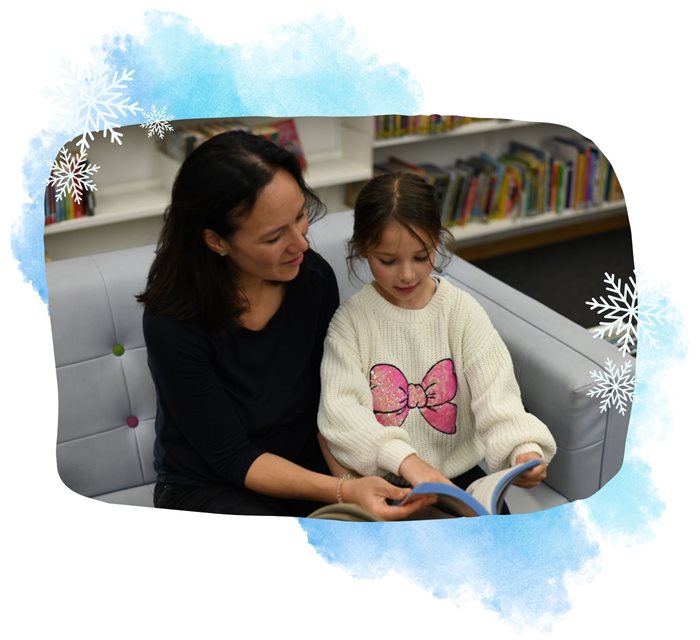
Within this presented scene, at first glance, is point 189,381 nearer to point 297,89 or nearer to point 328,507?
point 328,507

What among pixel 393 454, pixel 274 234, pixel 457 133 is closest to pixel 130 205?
pixel 274 234

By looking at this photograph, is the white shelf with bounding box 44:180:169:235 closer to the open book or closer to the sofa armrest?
the sofa armrest

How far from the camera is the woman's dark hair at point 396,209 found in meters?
Result: 1.21

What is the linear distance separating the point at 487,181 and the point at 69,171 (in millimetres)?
2204

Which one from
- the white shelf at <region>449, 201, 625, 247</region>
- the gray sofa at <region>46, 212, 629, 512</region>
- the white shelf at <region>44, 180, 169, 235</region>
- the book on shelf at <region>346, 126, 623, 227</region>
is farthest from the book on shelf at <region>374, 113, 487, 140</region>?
the gray sofa at <region>46, 212, 629, 512</region>

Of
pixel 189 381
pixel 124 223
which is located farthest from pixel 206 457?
pixel 124 223

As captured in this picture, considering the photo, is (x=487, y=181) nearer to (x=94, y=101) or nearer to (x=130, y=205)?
(x=130, y=205)

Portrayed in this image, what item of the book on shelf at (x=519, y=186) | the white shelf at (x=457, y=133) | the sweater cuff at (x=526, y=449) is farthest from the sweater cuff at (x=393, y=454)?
the book on shelf at (x=519, y=186)

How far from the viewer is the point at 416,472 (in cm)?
119

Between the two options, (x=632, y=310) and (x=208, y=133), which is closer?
(x=632, y=310)

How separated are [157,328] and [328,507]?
35 centimetres

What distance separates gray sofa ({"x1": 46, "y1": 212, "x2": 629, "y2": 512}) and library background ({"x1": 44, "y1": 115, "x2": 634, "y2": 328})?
610 millimetres

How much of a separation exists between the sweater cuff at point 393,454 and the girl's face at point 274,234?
0.89 feet

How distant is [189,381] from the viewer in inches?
49.3
